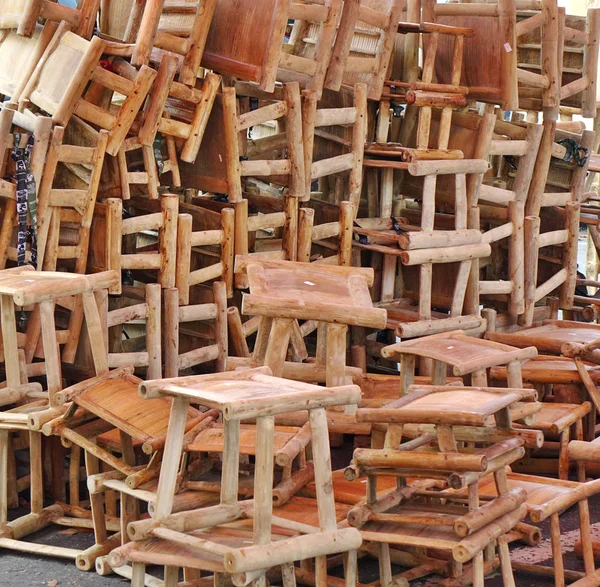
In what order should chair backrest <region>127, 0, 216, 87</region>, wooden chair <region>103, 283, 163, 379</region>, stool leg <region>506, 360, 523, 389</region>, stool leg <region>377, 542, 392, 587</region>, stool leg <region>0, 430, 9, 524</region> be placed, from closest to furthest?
stool leg <region>377, 542, 392, 587</region> → stool leg <region>0, 430, 9, 524</region> → stool leg <region>506, 360, 523, 389</region> → chair backrest <region>127, 0, 216, 87</region> → wooden chair <region>103, 283, 163, 379</region>

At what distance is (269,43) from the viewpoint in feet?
23.3

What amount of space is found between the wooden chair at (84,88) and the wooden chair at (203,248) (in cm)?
73

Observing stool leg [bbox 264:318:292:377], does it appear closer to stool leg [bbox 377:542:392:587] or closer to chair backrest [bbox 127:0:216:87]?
stool leg [bbox 377:542:392:587]

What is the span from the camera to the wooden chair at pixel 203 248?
7.12 metres

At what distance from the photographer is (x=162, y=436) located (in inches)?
226

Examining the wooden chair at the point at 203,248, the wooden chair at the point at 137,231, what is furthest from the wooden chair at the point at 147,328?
the wooden chair at the point at 203,248

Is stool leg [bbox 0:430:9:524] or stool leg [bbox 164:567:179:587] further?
stool leg [bbox 0:430:9:524]

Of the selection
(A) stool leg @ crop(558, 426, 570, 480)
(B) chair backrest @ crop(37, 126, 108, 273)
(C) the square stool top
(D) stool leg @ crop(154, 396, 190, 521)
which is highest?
(B) chair backrest @ crop(37, 126, 108, 273)

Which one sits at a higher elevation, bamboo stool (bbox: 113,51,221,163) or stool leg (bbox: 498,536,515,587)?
bamboo stool (bbox: 113,51,221,163)

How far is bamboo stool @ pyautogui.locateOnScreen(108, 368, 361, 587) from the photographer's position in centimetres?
453

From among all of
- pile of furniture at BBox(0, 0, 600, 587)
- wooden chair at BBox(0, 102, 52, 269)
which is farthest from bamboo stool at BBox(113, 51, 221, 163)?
wooden chair at BBox(0, 102, 52, 269)

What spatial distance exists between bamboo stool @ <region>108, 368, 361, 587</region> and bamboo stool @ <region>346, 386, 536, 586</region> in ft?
0.93

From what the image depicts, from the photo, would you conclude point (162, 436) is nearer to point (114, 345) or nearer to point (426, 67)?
point (114, 345)

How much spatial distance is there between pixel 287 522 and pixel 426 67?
174 inches
